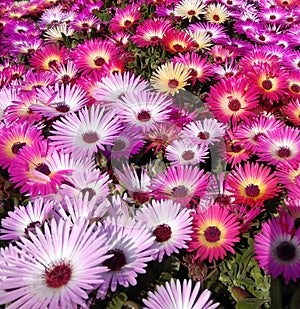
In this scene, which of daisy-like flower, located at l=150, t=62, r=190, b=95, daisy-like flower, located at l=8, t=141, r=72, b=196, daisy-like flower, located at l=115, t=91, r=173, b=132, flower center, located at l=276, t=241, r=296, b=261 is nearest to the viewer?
flower center, located at l=276, t=241, r=296, b=261

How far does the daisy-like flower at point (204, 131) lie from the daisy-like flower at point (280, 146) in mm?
159

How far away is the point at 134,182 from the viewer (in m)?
1.45

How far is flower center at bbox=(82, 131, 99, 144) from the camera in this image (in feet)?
4.99

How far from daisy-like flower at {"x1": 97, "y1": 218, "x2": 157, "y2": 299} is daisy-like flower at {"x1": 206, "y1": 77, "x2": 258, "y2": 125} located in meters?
0.71

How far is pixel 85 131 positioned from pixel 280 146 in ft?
2.33

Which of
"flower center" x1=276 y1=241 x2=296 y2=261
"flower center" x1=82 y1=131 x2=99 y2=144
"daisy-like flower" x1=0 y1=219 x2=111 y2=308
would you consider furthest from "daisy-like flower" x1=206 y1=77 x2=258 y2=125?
"daisy-like flower" x1=0 y1=219 x2=111 y2=308

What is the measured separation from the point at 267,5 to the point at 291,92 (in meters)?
1.47

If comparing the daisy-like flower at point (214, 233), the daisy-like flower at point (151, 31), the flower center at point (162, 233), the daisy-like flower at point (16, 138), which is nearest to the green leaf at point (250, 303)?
the daisy-like flower at point (214, 233)

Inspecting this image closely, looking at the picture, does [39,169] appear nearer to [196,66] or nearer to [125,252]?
[125,252]

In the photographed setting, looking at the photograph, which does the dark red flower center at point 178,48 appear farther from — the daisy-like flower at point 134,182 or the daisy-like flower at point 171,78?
the daisy-like flower at point 134,182

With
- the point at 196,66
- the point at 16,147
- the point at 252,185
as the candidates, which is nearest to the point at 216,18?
the point at 196,66

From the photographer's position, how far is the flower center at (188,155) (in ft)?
5.02

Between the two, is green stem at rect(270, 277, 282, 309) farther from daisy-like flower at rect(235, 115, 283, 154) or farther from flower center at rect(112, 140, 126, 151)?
flower center at rect(112, 140, 126, 151)

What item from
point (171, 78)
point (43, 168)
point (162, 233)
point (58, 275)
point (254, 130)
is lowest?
point (58, 275)
